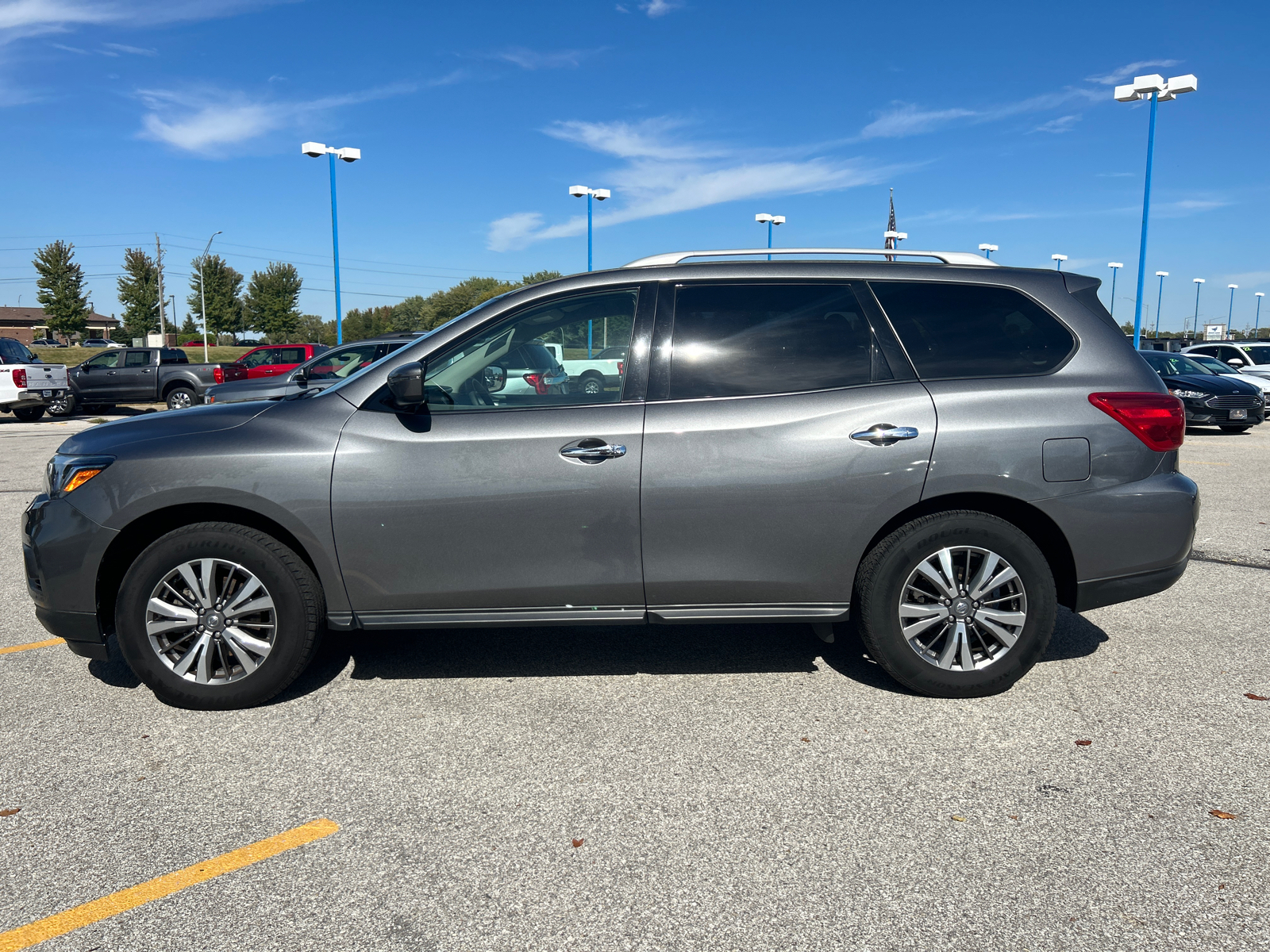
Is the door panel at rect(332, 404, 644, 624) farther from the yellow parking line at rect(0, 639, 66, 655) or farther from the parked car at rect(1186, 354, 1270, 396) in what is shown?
the parked car at rect(1186, 354, 1270, 396)

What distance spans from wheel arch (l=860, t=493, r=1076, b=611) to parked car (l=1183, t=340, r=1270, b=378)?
23249 millimetres

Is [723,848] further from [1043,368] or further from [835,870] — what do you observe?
[1043,368]

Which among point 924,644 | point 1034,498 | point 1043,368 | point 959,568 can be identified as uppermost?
point 1043,368

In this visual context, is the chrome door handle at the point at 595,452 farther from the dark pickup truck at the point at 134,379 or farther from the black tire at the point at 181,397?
the dark pickup truck at the point at 134,379

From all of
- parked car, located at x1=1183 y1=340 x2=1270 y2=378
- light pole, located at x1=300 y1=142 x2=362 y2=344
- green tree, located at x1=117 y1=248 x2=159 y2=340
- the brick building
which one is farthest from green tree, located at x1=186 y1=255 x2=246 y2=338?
parked car, located at x1=1183 y1=340 x2=1270 y2=378

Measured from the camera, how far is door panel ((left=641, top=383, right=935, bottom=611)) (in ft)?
12.5

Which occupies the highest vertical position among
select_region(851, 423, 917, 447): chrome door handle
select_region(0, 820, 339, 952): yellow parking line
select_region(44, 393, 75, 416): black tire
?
select_region(851, 423, 917, 447): chrome door handle

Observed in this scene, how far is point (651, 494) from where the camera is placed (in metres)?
3.80

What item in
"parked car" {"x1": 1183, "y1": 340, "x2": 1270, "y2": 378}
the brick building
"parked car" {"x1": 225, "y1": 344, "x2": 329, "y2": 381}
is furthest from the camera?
the brick building

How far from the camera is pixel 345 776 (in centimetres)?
337

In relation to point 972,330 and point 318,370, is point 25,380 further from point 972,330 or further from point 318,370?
point 972,330

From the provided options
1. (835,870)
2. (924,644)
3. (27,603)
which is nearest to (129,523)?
(27,603)

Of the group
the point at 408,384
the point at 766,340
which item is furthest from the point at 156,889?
the point at 766,340

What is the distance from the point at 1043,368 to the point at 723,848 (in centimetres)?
250
